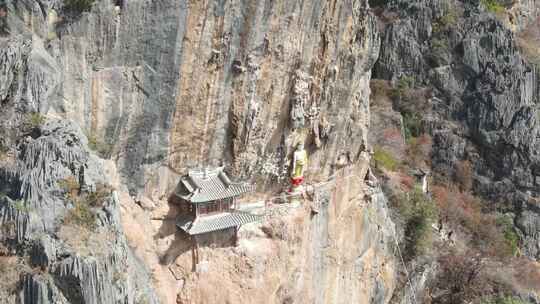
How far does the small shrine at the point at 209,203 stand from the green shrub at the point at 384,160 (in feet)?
37.0

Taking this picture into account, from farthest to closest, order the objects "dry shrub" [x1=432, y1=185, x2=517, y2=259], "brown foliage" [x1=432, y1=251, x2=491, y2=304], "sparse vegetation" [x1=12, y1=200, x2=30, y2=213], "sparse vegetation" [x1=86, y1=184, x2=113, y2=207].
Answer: "dry shrub" [x1=432, y1=185, x2=517, y2=259], "brown foliage" [x1=432, y1=251, x2=491, y2=304], "sparse vegetation" [x1=86, y1=184, x2=113, y2=207], "sparse vegetation" [x1=12, y1=200, x2=30, y2=213]

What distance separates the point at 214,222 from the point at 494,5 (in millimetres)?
24871

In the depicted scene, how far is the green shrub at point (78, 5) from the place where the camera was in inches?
577

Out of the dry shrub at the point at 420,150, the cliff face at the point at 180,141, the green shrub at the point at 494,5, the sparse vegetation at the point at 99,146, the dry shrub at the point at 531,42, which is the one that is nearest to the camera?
the cliff face at the point at 180,141

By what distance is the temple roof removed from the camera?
57.3ft

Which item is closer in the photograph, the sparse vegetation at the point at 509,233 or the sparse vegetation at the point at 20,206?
the sparse vegetation at the point at 20,206

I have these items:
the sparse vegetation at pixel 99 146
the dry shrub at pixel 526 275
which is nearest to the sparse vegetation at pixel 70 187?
the sparse vegetation at pixel 99 146

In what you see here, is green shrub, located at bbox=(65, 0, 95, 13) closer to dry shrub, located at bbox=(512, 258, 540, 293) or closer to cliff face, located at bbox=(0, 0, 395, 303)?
cliff face, located at bbox=(0, 0, 395, 303)

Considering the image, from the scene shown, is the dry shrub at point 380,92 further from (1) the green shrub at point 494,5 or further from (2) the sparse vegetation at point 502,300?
(2) the sparse vegetation at point 502,300

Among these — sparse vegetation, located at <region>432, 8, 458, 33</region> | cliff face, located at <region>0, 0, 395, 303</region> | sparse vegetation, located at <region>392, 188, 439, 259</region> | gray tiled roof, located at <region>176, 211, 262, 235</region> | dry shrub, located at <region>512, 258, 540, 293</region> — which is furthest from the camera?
sparse vegetation, located at <region>432, 8, 458, 33</region>

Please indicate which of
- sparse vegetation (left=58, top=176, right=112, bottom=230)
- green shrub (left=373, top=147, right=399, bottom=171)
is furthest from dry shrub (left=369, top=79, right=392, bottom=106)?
sparse vegetation (left=58, top=176, right=112, bottom=230)

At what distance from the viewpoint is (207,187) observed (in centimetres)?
1778

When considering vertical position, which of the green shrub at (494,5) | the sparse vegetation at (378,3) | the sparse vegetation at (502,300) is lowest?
the sparse vegetation at (502,300)

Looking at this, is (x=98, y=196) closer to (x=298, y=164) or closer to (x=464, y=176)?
(x=298, y=164)
